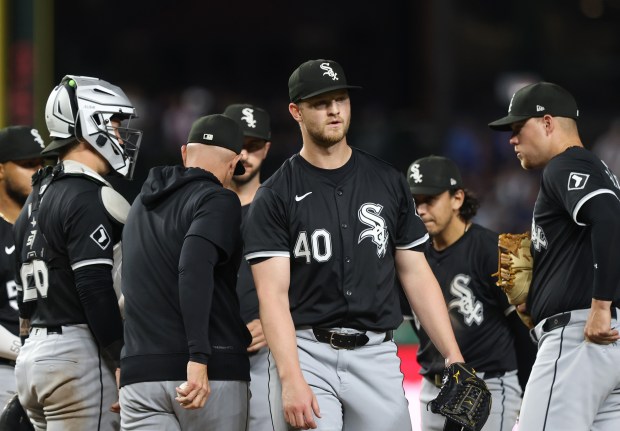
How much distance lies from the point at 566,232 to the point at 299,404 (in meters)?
1.53

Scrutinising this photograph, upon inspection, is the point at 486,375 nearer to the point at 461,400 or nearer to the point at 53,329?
the point at 461,400

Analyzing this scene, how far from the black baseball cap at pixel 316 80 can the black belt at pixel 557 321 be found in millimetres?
1406

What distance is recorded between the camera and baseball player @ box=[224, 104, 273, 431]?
18.4ft

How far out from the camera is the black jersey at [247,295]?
5867mm

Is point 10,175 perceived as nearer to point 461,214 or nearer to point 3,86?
point 461,214

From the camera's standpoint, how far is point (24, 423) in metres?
5.31

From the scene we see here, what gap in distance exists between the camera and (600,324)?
15.8 feet

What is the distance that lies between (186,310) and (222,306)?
0.89 feet

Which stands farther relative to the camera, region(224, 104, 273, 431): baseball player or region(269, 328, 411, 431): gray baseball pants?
region(224, 104, 273, 431): baseball player

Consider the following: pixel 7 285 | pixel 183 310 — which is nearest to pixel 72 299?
pixel 183 310

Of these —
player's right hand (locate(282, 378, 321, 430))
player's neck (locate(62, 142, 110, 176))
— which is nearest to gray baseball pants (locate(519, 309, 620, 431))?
player's right hand (locate(282, 378, 321, 430))

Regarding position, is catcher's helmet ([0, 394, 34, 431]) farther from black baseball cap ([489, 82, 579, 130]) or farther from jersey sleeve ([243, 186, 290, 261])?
black baseball cap ([489, 82, 579, 130])

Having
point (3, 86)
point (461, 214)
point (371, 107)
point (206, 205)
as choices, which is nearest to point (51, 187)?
point (206, 205)

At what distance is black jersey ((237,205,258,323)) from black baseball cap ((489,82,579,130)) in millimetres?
1472
